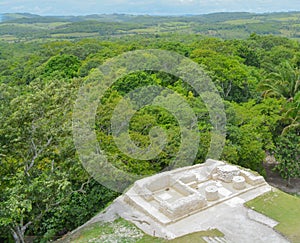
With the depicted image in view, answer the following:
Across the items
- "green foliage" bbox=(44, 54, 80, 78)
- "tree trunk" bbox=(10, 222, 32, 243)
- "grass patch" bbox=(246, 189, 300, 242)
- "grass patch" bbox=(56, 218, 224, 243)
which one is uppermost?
"green foliage" bbox=(44, 54, 80, 78)

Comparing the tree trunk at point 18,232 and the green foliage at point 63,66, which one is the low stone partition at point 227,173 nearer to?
the tree trunk at point 18,232

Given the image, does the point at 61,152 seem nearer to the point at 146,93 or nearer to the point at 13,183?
the point at 13,183

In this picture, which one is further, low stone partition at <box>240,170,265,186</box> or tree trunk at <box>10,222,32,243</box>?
low stone partition at <box>240,170,265,186</box>

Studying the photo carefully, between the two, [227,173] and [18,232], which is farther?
[227,173]

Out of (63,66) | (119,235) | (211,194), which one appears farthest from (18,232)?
(63,66)

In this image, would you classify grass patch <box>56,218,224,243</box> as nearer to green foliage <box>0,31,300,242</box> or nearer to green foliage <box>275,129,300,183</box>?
green foliage <box>0,31,300,242</box>

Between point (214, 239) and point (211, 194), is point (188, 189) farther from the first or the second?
point (214, 239)

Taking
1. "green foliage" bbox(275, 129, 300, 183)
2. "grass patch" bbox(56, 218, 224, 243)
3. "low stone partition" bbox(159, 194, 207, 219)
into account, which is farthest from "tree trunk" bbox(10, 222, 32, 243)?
"green foliage" bbox(275, 129, 300, 183)

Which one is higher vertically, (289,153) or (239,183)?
(239,183)
